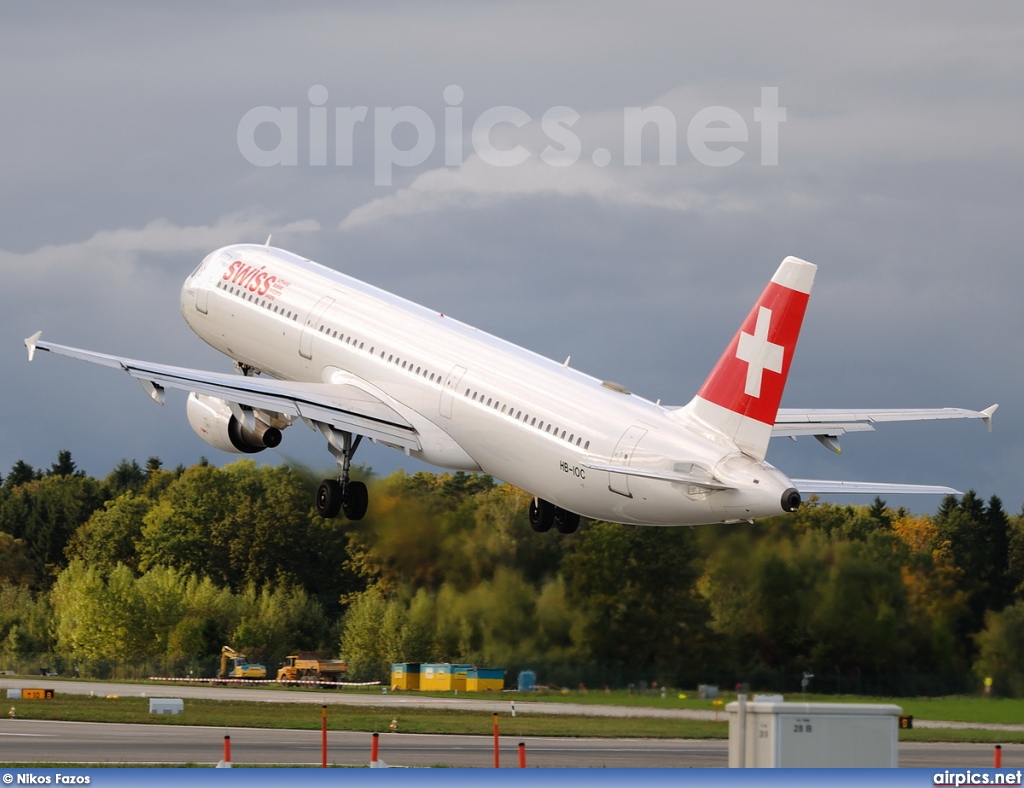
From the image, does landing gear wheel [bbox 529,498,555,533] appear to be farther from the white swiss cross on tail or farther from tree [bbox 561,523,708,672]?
the white swiss cross on tail

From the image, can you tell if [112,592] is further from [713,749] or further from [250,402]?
[713,749]

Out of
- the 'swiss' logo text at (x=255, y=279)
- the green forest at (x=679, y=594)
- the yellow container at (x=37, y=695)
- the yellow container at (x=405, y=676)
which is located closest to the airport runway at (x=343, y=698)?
the yellow container at (x=405, y=676)

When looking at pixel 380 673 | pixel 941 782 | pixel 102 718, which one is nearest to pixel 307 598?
pixel 380 673

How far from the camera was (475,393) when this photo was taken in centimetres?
4753

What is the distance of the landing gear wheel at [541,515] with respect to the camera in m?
52.7

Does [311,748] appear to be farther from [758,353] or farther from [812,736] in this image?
[812,736]

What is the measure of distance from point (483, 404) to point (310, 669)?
29.1 m

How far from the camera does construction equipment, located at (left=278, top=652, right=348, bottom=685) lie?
70312mm

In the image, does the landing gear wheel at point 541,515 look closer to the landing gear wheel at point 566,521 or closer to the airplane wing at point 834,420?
the landing gear wheel at point 566,521

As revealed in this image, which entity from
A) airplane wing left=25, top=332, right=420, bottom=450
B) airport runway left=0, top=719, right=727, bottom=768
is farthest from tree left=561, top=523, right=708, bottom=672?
airplane wing left=25, top=332, right=420, bottom=450

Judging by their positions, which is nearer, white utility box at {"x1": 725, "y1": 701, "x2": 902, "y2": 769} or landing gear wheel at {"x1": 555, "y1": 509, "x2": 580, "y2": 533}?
white utility box at {"x1": 725, "y1": 701, "x2": 902, "y2": 769}

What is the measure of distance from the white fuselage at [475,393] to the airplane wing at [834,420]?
816cm

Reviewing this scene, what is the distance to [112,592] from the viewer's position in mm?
87750

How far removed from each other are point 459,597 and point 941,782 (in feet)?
95.2
